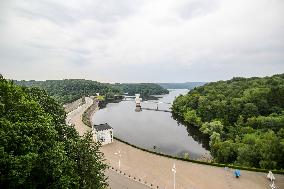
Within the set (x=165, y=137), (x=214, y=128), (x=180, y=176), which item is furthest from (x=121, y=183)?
(x=214, y=128)

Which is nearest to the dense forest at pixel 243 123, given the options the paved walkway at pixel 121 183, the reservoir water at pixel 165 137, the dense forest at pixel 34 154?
the reservoir water at pixel 165 137

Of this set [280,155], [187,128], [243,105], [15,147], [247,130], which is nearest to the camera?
[15,147]

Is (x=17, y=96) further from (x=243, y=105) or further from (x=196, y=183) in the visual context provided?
(x=243, y=105)

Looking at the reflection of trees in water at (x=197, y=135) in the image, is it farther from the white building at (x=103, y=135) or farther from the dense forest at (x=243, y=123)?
the white building at (x=103, y=135)

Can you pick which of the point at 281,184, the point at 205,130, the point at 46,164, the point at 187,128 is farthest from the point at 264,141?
the point at 187,128

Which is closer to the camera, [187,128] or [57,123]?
[57,123]

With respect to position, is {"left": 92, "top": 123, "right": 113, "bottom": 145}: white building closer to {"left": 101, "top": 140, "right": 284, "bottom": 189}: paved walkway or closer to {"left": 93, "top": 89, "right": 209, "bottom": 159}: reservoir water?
{"left": 101, "top": 140, "right": 284, "bottom": 189}: paved walkway

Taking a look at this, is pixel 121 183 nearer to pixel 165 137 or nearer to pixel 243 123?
pixel 165 137

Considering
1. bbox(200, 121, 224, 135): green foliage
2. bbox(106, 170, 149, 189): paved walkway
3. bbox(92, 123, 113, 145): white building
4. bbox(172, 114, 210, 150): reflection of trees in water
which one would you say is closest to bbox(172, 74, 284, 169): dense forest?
bbox(200, 121, 224, 135): green foliage
